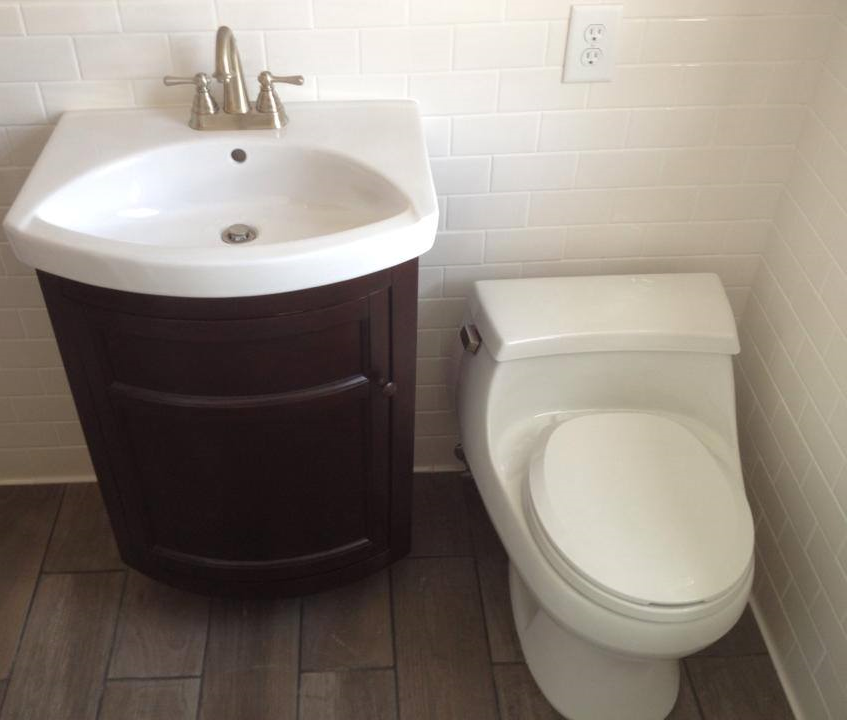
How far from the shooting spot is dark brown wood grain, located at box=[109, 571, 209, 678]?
5.42 feet

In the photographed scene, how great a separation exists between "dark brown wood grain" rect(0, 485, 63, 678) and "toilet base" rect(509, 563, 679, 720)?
3.16 feet

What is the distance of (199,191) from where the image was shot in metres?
1.44

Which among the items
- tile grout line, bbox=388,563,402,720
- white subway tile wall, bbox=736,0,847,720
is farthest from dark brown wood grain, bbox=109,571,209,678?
white subway tile wall, bbox=736,0,847,720

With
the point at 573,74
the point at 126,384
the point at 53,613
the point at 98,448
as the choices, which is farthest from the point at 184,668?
the point at 573,74

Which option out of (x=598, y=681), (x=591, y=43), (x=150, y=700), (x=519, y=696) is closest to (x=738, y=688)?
(x=598, y=681)

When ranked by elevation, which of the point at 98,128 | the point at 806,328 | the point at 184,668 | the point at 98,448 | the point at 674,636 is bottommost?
the point at 184,668

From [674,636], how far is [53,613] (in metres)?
1.16

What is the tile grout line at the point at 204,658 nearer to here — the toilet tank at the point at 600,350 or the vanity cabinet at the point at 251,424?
the vanity cabinet at the point at 251,424

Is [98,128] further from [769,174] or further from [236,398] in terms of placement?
[769,174]

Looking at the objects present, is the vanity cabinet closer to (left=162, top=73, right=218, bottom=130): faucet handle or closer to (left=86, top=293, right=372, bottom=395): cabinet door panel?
(left=86, top=293, right=372, bottom=395): cabinet door panel

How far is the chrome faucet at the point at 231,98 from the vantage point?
1326mm

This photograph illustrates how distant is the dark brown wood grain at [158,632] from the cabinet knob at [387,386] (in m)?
0.66

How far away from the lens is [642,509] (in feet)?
4.62

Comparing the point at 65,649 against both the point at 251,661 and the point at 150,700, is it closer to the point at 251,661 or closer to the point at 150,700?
the point at 150,700
